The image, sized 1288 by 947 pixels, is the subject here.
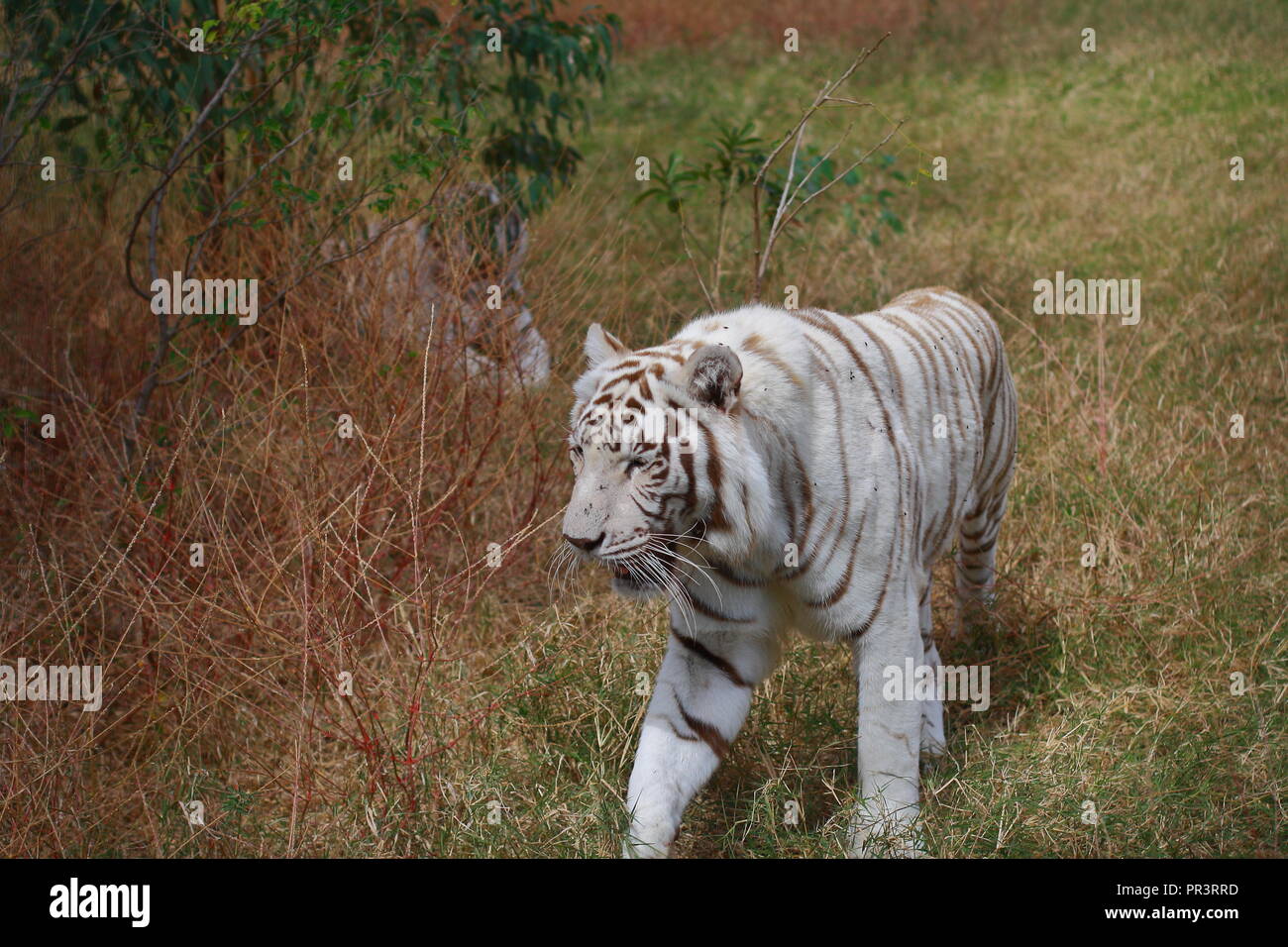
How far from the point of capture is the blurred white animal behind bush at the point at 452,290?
4770mm

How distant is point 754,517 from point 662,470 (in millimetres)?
243

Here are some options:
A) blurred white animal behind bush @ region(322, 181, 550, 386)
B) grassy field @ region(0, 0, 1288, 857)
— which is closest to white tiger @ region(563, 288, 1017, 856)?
grassy field @ region(0, 0, 1288, 857)

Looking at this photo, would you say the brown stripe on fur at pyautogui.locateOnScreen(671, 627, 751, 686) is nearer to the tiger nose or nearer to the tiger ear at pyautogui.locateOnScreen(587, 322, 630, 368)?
the tiger nose

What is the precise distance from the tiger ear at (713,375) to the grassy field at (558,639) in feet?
2.59

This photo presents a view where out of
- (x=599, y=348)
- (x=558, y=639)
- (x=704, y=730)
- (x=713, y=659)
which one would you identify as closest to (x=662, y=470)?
(x=599, y=348)

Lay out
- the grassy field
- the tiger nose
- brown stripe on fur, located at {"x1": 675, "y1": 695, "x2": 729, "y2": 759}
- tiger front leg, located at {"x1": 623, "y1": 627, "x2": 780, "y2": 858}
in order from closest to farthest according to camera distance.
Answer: the tiger nose, tiger front leg, located at {"x1": 623, "y1": 627, "x2": 780, "y2": 858}, brown stripe on fur, located at {"x1": 675, "y1": 695, "x2": 729, "y2": 759}, the grassy field

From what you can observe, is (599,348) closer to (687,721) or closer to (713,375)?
(713,375)

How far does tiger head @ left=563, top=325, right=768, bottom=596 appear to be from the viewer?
2.84 meters

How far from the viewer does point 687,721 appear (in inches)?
125

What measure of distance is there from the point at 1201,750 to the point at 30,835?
10.3 ft

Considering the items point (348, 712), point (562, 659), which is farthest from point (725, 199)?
point (348, 712)

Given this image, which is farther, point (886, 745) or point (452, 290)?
point (452, 290)

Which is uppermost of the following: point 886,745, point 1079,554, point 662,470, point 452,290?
point 452,290

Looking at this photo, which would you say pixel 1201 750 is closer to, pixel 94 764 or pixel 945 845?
pixel 945 845
